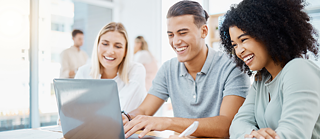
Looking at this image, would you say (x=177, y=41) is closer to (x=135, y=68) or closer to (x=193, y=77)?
(x=193, y=77)

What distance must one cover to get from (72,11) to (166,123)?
3.36 metres

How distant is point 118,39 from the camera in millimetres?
1895

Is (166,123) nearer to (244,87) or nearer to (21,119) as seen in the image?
(244,87)

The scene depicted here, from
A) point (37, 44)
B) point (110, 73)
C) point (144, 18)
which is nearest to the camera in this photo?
point (110, 73)

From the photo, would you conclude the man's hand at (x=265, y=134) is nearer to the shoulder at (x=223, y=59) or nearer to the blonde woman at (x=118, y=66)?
the shoulder at (x=223, y=59)

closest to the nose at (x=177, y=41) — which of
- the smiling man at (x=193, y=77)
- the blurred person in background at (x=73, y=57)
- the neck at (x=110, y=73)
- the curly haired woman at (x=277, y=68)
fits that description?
the smiling man at (x=193, y=77)

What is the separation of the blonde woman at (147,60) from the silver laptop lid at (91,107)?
277 cm

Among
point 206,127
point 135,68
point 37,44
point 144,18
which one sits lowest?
point 206,127

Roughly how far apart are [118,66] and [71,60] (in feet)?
6.44

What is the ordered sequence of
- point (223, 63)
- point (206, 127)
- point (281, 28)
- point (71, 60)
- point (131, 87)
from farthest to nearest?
point (71, 60) → point (131, 87) → point (223, 63) → point (206, 127) → point (281, 28)

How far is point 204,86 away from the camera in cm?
142

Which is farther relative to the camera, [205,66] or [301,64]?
[205,66]

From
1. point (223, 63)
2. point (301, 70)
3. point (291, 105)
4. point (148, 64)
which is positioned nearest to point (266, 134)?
point (291, 105)

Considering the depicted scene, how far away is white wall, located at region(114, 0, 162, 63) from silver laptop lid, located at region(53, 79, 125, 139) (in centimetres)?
349
